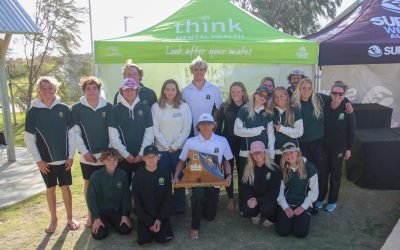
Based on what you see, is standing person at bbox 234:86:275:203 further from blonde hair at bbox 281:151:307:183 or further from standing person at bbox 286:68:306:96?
standing person at bbox 286:68:306:96

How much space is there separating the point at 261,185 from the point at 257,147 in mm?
461

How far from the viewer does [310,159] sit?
4.36 meters

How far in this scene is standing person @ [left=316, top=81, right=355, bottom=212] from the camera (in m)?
4.36

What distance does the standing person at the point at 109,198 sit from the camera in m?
3.83

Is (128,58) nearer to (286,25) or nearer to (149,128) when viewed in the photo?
(149,128)

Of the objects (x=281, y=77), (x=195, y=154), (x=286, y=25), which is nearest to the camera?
(x=195, y=154)

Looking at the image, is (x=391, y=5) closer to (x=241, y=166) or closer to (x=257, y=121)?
(x=257, y=121)

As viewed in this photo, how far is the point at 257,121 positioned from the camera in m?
4.09

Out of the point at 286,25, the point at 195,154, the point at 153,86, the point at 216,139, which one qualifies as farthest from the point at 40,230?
the point at 286,25

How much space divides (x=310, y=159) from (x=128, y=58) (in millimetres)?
2595

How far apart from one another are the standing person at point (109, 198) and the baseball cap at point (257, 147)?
1.37 meters

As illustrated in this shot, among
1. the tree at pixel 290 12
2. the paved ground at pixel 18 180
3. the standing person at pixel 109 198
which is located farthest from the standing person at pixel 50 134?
the tree at pixel 290 12

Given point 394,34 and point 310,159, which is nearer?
point 310,159

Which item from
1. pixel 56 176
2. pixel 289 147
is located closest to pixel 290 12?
pixel 289 147
